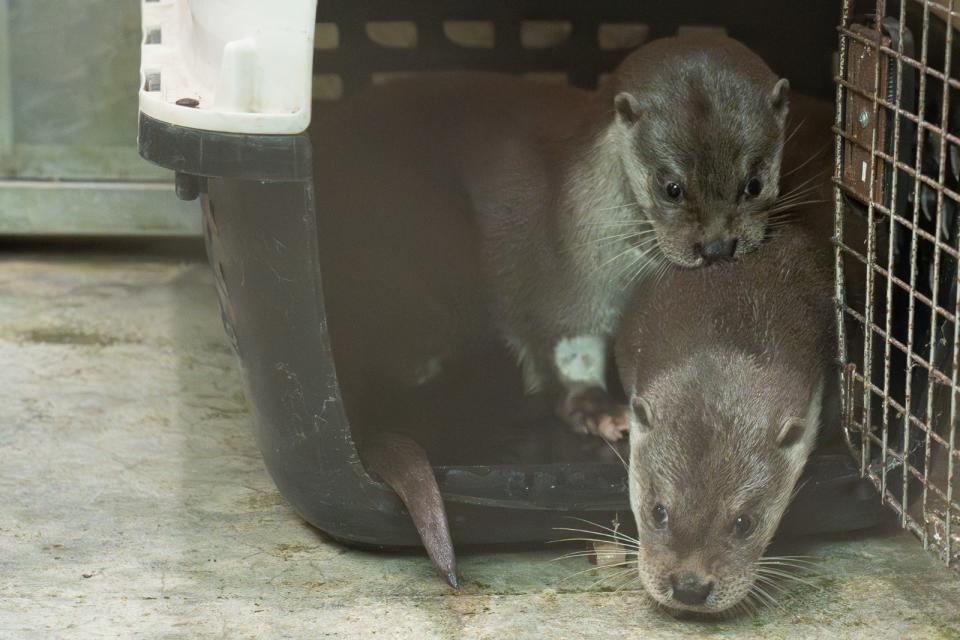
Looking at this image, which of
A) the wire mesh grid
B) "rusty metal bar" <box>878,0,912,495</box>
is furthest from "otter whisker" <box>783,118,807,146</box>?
"rusty metal bar" <box>878,0,912,495</box>

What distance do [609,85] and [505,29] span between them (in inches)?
34.6

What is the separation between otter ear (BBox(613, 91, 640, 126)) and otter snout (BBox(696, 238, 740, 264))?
30 cm

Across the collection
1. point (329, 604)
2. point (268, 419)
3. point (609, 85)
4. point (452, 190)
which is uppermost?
point (609, 85)

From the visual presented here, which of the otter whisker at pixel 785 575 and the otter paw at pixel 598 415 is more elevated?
the otter paw at pixel 598 415

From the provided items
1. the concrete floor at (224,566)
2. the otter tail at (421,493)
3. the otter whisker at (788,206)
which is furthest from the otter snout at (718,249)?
the otter tail at (421,493)

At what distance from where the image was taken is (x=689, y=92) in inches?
100

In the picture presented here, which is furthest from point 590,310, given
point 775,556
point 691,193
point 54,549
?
point 54,549

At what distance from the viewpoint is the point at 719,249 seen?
2504 mm

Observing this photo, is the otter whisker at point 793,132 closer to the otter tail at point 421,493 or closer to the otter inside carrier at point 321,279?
the otter inside carrier at point 321,279

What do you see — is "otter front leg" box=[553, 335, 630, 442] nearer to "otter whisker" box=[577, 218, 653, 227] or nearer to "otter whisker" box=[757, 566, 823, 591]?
"otter whisker" box=[577, 218, 653, 227]

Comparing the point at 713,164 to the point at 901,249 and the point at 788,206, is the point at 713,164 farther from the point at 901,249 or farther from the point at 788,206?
the point at 901,249

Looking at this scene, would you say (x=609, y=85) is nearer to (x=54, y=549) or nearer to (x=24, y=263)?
(x=54, y=549)

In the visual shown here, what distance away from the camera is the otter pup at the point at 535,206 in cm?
254

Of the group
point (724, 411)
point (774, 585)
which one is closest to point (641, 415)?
point (724, 411)
